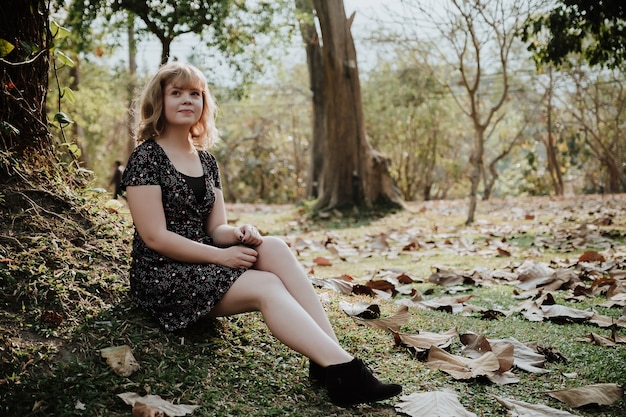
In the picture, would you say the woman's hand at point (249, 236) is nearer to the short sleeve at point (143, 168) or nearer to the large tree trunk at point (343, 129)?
the short sleeve at point (143, 168)

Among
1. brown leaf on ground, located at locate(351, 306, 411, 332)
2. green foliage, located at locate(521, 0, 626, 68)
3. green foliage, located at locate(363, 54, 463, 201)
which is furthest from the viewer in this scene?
green foliage, located at locate(363, 54, 463, 201)

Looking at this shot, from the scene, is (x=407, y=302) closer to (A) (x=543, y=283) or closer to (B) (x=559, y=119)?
(A) (x=543, y=283)

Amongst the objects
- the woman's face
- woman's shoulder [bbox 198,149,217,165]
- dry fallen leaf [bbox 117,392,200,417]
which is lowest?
dry fallen leaf [bbox 117,392,200,417]

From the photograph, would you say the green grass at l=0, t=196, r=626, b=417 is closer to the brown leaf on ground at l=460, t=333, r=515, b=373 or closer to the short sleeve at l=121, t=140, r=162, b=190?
the brown leaf on ground at l=460, t=333, r=515, b=373

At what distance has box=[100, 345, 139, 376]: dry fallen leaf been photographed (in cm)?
217

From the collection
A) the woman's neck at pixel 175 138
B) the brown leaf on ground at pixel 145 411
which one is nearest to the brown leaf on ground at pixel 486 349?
the brown leaf on ground at pixel 145 411

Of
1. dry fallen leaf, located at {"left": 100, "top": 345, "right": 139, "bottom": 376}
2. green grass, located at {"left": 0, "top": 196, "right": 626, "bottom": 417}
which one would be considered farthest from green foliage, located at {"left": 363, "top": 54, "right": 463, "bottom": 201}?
dry fallen leaf, located at {"left": 100, "top": 345, "right": 139, "bottom": 376}

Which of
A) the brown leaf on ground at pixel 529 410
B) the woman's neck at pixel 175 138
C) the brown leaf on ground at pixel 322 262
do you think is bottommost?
the brown leaf on ground at pixel 529 410

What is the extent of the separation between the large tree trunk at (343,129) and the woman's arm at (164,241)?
309 inches

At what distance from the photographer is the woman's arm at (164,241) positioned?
2443mm

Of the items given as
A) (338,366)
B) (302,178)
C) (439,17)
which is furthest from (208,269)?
(302,178)

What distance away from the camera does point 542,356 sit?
2752mm

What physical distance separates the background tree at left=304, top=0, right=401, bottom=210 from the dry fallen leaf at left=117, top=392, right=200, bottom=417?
8286mm

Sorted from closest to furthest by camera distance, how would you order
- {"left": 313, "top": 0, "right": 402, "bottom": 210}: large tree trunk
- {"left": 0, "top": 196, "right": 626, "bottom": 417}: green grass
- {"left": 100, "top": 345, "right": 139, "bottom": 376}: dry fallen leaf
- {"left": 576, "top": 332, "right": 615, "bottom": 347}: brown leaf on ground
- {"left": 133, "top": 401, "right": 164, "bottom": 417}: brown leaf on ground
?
{"left": 133, "top": 401, "right": 164, "bottom": 417}: brown leaf on ground, {"left": 0, "top": 196, "right": 626, "bottom": 417}: green grass, {"left": 100, "top": 345, "right": 139, "bottom": 376}: dry fallen leaf, {"left": 576, "top": 332, "right": 615, "bottom": 347}: brown leaf on ground, {"left": 313, "top": 0, "right": 402, "bottom": 210}: large tree trunk
